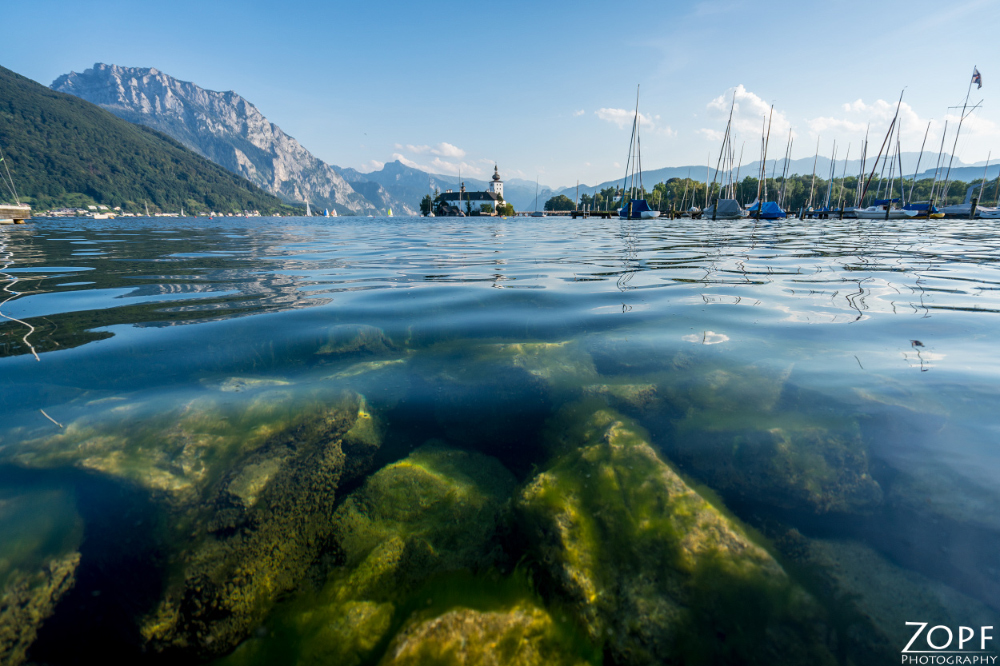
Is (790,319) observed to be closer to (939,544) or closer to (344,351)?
(939,544)

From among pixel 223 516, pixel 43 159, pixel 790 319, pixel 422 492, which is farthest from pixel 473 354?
pixel 43 159

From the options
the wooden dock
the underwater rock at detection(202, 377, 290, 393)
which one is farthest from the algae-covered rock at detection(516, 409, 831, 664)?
the wooden dock

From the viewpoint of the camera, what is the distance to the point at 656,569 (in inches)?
61.1

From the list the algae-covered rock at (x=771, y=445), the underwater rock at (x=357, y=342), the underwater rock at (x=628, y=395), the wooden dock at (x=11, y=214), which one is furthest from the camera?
the wooden dock at (x=11, y=214)

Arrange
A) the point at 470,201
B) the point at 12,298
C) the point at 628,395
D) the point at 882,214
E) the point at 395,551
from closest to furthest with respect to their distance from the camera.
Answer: the point at 395,551, the point at 628,395, the point at 12,298, the point at 882,214, the point at 470,201

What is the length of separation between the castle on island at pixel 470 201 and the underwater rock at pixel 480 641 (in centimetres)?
12925

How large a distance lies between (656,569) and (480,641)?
0.73 m

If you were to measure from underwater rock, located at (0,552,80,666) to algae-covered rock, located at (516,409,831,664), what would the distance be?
1.68m

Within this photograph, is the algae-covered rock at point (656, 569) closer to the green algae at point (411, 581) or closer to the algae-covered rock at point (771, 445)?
the green algae at point (411, 581)

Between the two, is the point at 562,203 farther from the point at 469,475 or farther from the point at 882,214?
the point at 469,475

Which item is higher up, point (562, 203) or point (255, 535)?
point (562, 203)

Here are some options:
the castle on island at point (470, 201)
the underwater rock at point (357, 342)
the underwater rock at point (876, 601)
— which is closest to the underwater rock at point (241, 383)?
the underwater rock at point (357, 342)

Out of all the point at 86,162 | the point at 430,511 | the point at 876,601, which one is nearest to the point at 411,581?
the point at 430,511

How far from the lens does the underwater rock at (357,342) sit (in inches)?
144
